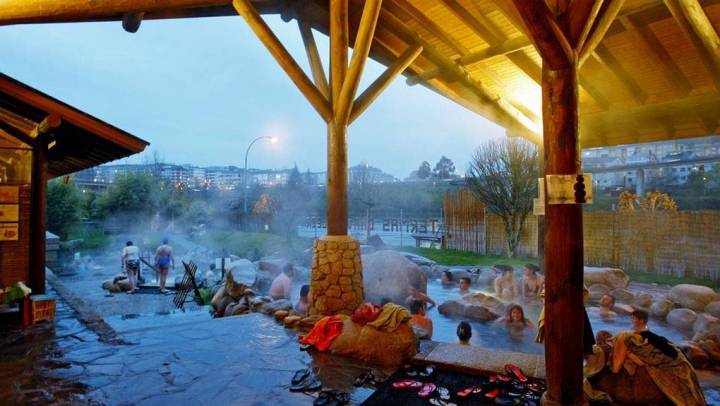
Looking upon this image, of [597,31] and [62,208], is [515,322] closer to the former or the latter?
[597,31]

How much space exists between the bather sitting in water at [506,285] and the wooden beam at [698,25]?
20.2 ft

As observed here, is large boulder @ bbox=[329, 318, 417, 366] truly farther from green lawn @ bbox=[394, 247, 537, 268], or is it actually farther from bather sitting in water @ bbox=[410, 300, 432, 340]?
green lawn @ bbox=[394, 247, 537, 268]

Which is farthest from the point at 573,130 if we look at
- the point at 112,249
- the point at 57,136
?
the point at 112,249

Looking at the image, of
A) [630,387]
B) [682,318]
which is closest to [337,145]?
[630,387]

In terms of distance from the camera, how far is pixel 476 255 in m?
16.5

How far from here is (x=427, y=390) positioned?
3.47m

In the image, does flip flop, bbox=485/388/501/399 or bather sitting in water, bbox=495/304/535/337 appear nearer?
flip flop, bbox=485/388/501/399

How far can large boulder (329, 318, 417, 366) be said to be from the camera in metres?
4.29

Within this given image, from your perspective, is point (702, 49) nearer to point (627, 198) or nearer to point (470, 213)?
point (627, 198)

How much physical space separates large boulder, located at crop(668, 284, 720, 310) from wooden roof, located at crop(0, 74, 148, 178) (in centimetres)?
1097

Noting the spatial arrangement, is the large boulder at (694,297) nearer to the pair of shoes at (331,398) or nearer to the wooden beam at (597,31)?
the wooden beam at (597,31)

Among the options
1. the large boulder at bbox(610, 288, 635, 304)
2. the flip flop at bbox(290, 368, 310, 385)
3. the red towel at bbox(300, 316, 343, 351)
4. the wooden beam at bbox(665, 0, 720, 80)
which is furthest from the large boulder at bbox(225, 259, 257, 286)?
the wooden beam at bbox(665, 0, 720, 80)

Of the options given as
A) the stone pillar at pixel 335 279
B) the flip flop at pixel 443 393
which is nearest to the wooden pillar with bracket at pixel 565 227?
the flip flop at pixel 443 393

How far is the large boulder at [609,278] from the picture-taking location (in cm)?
1018
